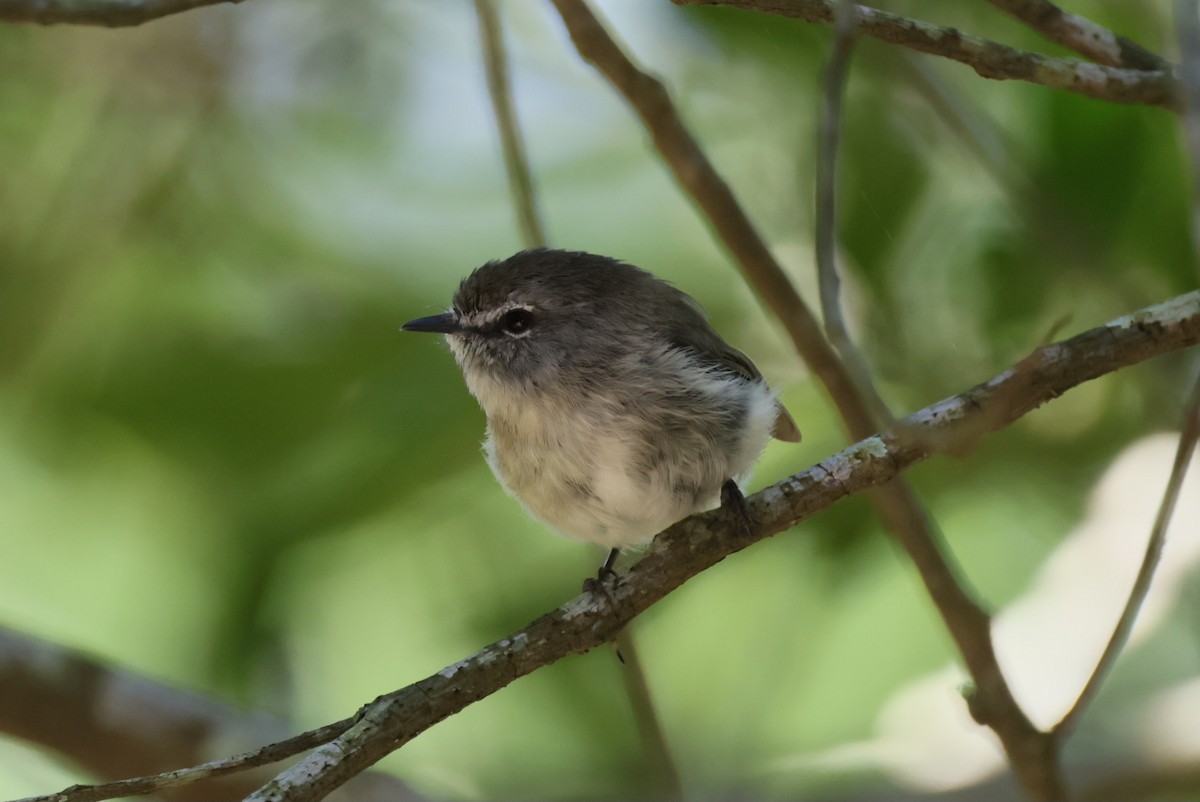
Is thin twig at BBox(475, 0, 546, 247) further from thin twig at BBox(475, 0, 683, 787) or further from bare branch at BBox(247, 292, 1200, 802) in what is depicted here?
bare branch at BBox(247, 292, 1200, 802)

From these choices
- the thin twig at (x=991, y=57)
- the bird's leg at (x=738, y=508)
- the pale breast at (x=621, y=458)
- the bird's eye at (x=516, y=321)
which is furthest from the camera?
the bird's eye at (x=516, y=321)

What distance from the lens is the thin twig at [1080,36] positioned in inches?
98.7

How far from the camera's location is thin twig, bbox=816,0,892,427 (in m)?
1.72

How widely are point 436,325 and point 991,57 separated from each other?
5.35 feet

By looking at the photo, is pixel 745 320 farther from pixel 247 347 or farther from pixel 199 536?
pixel 199 536

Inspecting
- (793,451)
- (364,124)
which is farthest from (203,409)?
(793,451)

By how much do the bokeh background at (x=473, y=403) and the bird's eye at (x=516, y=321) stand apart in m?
0.54

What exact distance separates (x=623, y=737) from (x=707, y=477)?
1.11m

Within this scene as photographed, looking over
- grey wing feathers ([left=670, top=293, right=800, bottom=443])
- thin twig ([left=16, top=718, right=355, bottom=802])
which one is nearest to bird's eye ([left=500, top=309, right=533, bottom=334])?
grey wing feathers ([left=670, top=293, right=800, bottom=443])

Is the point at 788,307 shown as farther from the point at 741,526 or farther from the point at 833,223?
the point at 833,223

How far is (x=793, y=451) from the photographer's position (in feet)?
13.2

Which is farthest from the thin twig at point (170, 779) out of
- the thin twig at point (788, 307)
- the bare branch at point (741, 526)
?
the thin twig at point (788, 307)

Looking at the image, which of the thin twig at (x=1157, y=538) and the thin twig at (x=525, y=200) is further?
the thin twig at (x=525, y=200)

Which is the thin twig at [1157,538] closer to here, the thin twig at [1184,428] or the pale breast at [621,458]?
the thin twig at [1184,428]
